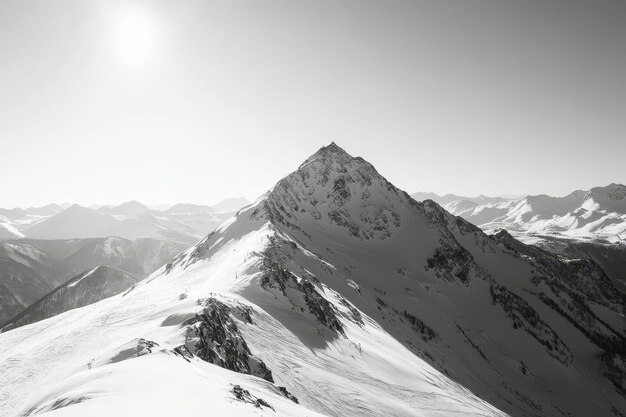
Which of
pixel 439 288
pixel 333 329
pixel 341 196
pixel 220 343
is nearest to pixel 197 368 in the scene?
pixel 220 343

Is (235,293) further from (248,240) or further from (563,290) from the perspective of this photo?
(563,290)

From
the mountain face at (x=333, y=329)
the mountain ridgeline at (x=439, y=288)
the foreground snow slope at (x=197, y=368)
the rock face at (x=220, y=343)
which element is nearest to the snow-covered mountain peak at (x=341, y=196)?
the mountain ridgeline at (x=439, y=288)

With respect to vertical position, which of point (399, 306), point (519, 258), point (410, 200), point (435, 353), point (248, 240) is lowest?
point (435, 353)

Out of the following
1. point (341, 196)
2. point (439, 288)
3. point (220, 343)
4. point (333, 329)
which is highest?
point (341, 196)

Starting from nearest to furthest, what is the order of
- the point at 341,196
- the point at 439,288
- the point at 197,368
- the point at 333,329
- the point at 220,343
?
the point at 197,368 → the point at 220,343 → the point at 333,329 → the point at 439,288 → the point at 341,196

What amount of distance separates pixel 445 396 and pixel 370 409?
1831cm

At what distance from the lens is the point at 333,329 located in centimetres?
4612

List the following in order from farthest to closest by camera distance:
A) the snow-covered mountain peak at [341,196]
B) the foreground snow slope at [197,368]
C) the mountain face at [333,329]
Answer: the snow-covered mountain peak at [341,196] → the mountain face at [333,329] → the foreground snow slope at [197,368]

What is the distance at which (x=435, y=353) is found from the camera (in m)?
74.4

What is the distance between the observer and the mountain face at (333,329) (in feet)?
69.8

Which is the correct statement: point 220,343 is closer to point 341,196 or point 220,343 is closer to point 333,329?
point 333,329

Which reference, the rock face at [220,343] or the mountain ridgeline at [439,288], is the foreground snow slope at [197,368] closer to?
the rock face at [220,343]

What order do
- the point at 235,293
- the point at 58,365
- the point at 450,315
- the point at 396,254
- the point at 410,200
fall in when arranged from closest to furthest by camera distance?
the point at 58,365 → the point at 235,293 → the point at 450,315 → the point at 396,254 → the point at 410,200

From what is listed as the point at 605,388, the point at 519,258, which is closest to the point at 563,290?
the point at 519,258
